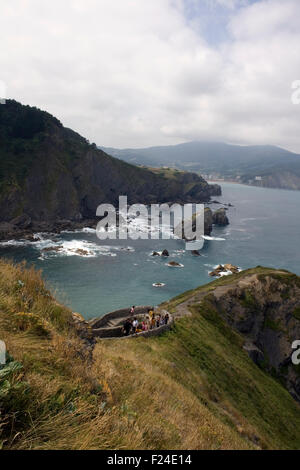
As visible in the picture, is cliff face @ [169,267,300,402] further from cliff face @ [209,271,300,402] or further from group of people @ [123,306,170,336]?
group of people @ [123,306,170,336]

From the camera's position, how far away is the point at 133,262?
229 ft

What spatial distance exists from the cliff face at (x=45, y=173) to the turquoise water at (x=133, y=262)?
57.4 feet

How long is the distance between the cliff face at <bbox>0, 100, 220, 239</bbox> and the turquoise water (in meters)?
17.5

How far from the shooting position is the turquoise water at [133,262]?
5162cm

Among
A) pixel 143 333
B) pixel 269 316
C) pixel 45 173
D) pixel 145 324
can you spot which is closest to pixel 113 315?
pixel 145 324

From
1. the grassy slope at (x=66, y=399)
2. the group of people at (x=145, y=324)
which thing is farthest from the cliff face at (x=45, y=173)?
the grassy slope at (x=66, y=399)

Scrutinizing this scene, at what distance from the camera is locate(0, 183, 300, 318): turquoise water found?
169 feet

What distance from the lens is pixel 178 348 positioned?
72.0ft

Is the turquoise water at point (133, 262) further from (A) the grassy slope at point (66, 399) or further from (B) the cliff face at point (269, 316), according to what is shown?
(A) the grassy slope at point (66, 399)

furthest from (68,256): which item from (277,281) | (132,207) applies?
(132,207)

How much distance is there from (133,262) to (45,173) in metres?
58.2

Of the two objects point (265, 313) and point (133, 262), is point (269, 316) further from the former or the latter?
point (133, 262)

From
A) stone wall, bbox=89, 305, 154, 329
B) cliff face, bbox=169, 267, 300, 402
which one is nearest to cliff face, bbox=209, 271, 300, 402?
cliff face, bbox=169, 267, 300, 402
